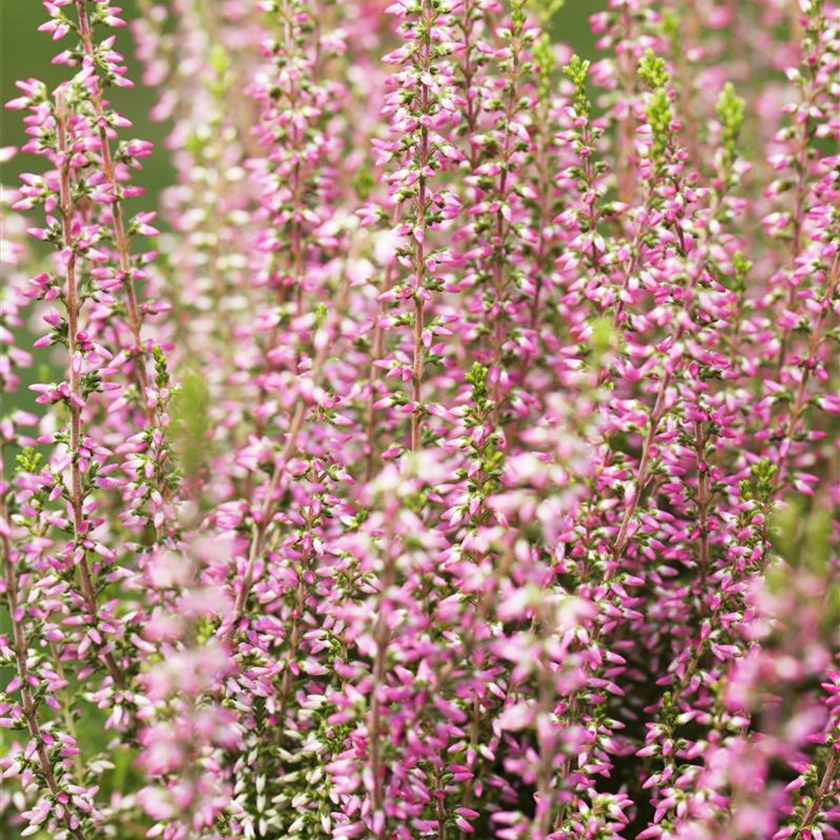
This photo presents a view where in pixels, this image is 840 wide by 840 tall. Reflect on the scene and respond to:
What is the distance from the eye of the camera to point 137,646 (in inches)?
119

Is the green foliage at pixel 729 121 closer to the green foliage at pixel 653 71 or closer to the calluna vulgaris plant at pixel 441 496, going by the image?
the calluna vulgaris plant at pixel 441 496

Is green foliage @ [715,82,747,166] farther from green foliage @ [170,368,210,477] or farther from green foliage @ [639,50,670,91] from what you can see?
green foliage @ [170,368,210,477]

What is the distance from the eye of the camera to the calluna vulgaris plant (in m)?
2.19

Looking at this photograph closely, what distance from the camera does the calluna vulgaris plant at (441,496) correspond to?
2193 mm

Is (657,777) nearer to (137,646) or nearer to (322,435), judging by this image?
(322,435)

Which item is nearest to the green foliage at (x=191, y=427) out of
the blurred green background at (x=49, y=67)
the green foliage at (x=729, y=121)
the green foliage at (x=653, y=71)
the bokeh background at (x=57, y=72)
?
the green foliage at (x=729, y=121)

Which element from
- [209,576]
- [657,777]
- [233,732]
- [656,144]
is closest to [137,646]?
[209,576]

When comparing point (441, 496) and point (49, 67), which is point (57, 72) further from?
point (441, 496)

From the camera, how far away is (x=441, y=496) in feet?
10.3

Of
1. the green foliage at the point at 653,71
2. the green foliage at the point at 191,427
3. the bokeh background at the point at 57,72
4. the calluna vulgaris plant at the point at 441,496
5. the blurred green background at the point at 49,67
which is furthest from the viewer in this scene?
the blurred green background at the point at 49,67

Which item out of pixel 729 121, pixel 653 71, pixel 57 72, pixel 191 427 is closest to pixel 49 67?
pixel 57 72

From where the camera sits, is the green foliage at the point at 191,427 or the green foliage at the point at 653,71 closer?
the green foliage at the point at 191,427

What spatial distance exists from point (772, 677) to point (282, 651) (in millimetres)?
1768

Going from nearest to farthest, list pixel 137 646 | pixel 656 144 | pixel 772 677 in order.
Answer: pixel 772 677, pixel 656 144, pixel 137 646
